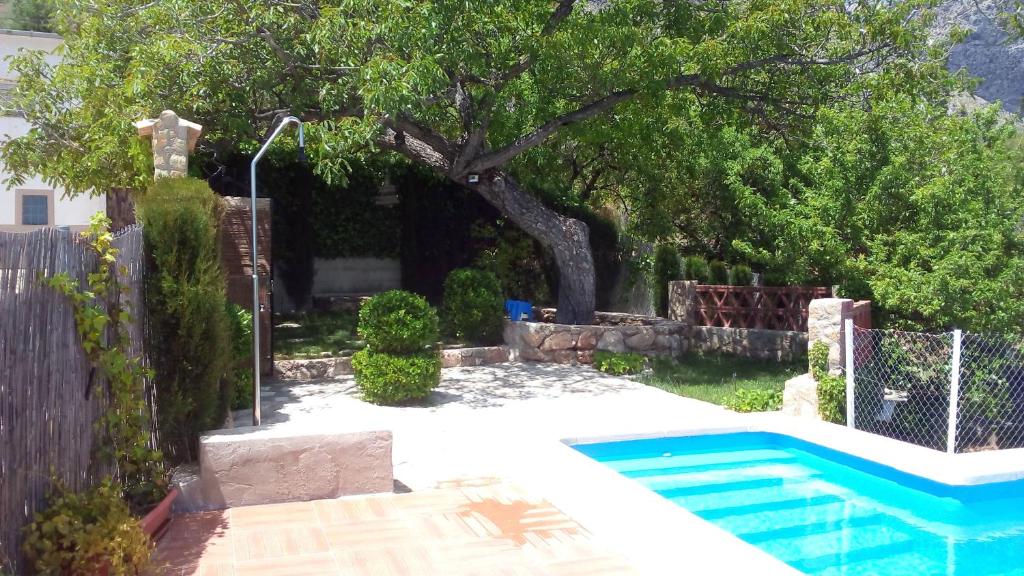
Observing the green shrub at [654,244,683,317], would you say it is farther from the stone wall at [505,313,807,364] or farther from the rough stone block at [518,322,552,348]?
the rough stone block at [518,322,552,348]

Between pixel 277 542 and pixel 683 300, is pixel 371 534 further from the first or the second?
pixel 683 300

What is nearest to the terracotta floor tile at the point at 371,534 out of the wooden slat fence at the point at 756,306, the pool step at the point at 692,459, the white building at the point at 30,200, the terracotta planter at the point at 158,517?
the terracotta planter at the point at 158,517

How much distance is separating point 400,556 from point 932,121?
9.26 metres

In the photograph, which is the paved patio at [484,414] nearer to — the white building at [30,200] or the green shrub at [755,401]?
the green shrub at [755,401]

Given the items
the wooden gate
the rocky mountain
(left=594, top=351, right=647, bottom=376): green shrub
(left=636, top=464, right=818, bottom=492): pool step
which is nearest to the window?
the wooden gate

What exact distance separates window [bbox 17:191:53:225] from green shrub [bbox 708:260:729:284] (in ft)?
57.8

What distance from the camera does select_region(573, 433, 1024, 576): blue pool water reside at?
5.70 meters

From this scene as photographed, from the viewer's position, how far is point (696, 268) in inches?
671

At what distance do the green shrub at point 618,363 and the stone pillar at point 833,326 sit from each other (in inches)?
144

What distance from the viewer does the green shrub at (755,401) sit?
931 centimetres

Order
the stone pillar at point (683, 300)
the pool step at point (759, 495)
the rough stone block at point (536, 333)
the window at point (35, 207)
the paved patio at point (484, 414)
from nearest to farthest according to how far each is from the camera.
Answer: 1. the pool step at point (759, 495)
2. the paved patio at point (484, 414)
3. the rough stone block at point (536, 333)
4. the stone pillar at point (683, 300)
5. the window at point (35, 207)

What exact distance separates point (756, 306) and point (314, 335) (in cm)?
771

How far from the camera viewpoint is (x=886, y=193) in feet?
31.7

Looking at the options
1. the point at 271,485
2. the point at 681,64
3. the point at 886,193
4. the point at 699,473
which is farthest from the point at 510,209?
the point at 271,485
